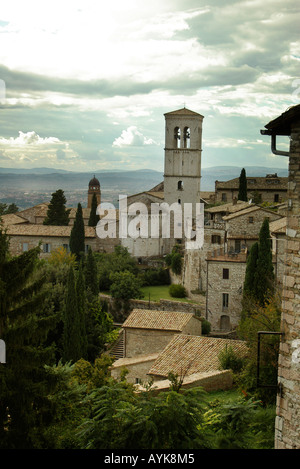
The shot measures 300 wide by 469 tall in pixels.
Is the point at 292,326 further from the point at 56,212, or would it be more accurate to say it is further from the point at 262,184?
the point at 56,212

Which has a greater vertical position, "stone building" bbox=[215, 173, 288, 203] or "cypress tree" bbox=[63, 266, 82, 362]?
"stone building" bbox=[215, 173, 288, 203]

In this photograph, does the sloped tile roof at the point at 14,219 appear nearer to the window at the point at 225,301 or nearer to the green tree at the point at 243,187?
the green tree at the point at 243,187

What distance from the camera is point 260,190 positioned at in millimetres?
48656

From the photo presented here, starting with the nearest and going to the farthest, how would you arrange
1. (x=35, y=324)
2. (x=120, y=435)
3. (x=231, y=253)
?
1. (x=120, y=435)
2. (x=35, y=324)
3. (x=231, y=253)

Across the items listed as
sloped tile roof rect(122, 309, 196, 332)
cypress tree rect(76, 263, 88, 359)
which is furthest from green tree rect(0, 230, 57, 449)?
sloped tile roof rect(122, 309, 196, 332)

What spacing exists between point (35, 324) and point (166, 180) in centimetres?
3618

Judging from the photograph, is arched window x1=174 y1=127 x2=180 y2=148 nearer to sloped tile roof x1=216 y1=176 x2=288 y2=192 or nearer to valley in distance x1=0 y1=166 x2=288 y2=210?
sloped tile roof x1=216 y1=176 x2=288 y2=192

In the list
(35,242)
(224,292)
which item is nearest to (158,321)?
(224,292)

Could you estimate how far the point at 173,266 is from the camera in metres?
36.5

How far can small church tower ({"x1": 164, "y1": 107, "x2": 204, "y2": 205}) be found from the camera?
44.2 metres

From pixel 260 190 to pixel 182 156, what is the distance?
9.29 m

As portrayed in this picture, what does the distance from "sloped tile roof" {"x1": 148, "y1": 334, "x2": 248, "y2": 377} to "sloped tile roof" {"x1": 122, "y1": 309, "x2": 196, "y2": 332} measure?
2.30 meters
